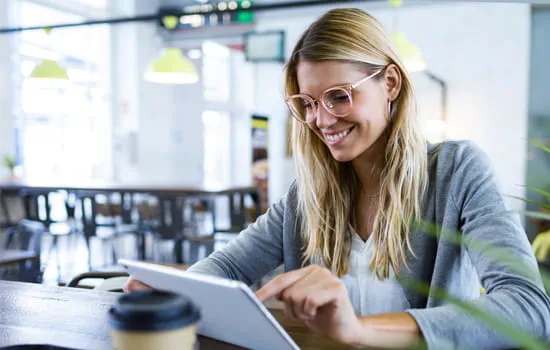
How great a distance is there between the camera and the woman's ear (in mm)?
1395

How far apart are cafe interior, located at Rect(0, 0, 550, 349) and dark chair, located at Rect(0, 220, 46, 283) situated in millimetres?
36

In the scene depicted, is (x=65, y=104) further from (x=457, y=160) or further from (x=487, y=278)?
(x=487, y=278)

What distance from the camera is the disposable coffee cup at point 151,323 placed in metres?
0.50

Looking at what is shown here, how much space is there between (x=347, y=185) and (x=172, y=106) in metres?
9.58

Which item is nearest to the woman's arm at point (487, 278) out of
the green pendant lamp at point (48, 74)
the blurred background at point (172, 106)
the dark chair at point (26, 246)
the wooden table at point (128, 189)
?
the dark chair at point (26, 246)

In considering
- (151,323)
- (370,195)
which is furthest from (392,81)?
(151,323)

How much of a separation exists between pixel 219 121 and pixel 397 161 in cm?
1123

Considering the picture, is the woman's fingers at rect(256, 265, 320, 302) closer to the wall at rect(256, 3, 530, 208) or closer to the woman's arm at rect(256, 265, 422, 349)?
the woman's arm at rect(256, 265, 422, 349)

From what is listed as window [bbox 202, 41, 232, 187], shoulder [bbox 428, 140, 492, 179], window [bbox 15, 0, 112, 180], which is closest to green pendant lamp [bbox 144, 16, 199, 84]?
window [bbox 15, 0, 112, 180]

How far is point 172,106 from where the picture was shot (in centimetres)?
1082

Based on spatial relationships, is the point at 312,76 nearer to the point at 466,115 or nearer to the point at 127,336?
the point at 127,336

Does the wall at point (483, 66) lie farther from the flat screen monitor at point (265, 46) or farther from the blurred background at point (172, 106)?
the flat screen monitor at point (265, 46)

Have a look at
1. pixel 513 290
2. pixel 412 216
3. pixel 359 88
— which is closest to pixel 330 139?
pixel 359 88

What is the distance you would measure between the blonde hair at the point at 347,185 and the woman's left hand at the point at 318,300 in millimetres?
505
